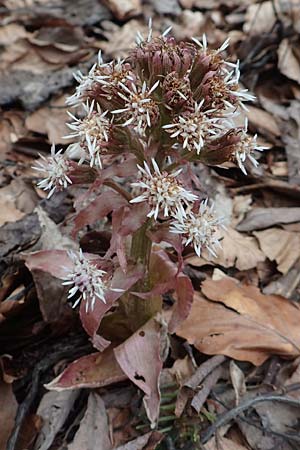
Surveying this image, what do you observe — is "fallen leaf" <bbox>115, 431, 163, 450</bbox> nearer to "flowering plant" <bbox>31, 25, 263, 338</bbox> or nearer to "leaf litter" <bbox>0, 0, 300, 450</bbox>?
"leaf litter" <bbox>0, 0, 300, 450</bbox>

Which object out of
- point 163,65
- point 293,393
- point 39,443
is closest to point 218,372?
point 293,393

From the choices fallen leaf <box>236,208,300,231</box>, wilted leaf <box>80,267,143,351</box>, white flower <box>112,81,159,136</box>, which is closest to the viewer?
white flower <box>112,81,159,136</box>

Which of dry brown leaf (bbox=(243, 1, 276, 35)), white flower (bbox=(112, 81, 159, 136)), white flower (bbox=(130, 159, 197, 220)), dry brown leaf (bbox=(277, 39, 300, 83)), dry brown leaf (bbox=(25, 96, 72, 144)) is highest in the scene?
white flower (bbox=(112, 81, 159, 136))

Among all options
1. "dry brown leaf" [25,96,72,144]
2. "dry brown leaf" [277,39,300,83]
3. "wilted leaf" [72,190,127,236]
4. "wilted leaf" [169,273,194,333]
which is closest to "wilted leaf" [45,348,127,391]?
"wilted leaf" [169,273,194,333]

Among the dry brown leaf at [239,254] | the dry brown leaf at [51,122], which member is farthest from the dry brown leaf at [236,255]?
the dry brown leaf at [51,122]

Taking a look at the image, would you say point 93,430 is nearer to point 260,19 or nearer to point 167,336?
point 167,336

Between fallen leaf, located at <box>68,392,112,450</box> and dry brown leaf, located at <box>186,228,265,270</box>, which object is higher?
dry brown leaf, located at <box>186,228,265,270</box>
